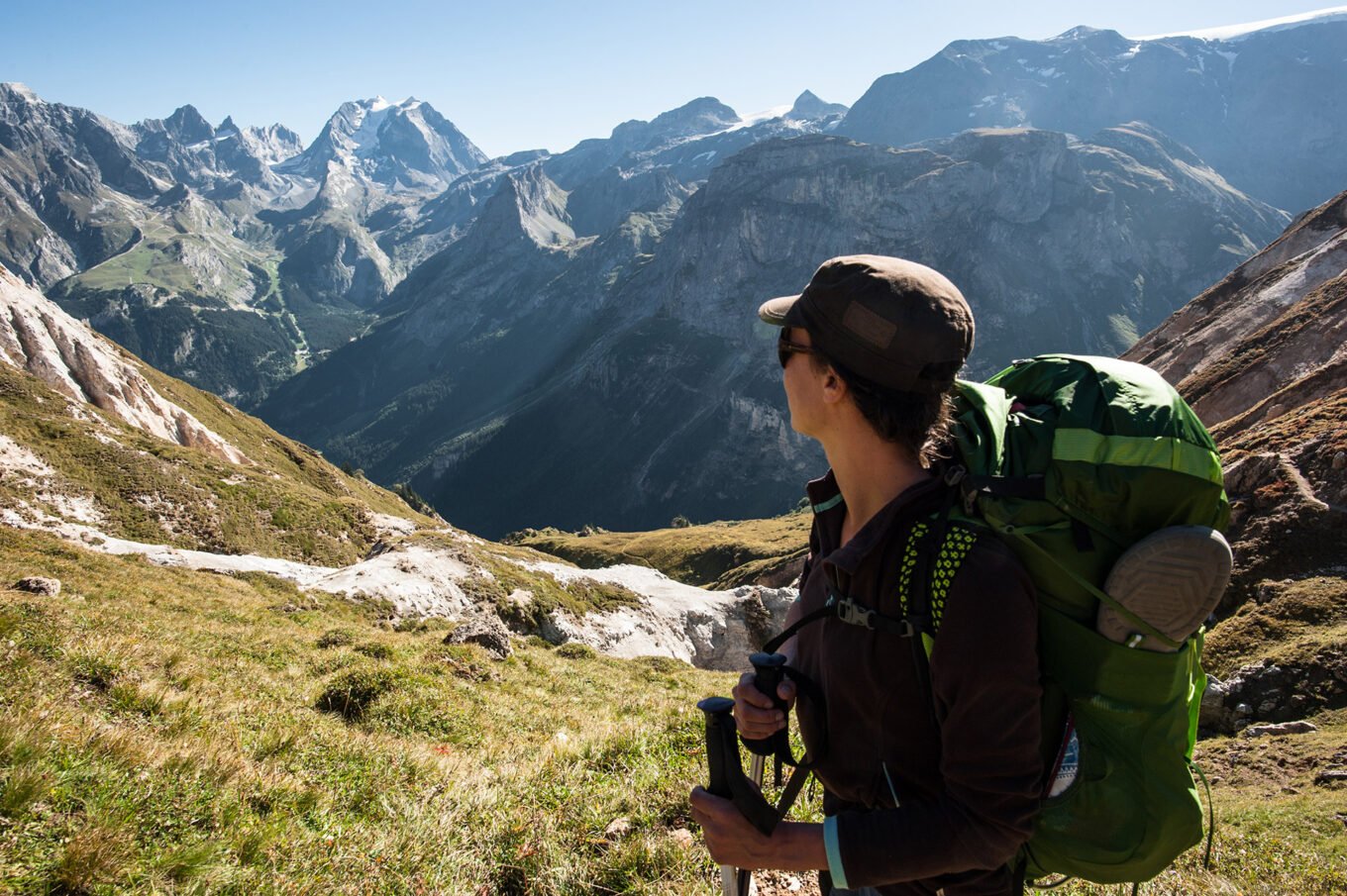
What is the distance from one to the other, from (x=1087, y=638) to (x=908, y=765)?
91 cm

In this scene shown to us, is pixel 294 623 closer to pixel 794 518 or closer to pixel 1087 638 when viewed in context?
pixel 1087 638

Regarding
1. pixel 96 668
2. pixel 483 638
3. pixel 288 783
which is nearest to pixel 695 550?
pixel 483 638

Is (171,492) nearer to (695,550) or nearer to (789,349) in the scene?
(789,349)

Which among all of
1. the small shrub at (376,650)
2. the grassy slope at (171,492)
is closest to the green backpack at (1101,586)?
the small shrub at (376,650)

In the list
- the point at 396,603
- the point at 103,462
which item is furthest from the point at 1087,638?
the point at 103,462

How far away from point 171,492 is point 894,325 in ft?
164

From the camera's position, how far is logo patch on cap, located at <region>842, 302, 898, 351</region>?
282 cm

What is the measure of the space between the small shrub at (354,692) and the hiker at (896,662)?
8.62 metres

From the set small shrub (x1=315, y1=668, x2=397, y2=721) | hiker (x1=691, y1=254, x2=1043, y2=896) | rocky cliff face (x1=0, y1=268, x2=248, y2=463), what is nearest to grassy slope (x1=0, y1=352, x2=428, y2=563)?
rocky cliff face (x1=0, y1=268, x2=248, y2=463)

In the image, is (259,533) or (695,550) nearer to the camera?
(259,533)

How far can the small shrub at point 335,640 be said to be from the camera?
1540cm

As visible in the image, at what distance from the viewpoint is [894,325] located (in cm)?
280

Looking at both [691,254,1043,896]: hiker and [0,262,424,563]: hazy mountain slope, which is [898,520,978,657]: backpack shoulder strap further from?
[0,262,424,563]: hazy mountain slope

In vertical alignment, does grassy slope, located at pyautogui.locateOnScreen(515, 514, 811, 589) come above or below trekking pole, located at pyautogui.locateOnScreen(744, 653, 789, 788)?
below
